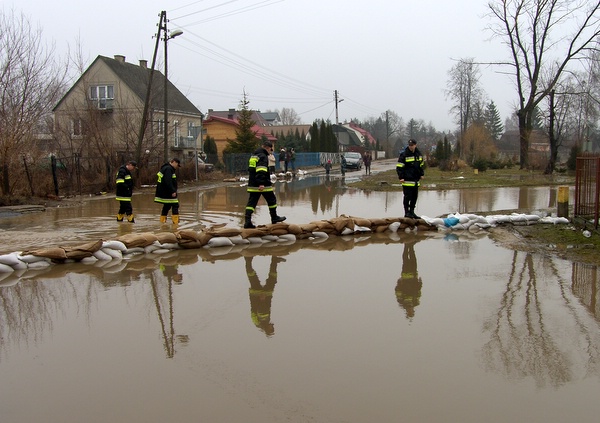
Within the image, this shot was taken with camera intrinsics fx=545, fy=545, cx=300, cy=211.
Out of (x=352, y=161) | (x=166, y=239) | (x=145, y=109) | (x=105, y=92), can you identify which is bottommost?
(x=166, y=239)

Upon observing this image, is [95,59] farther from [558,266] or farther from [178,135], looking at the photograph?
[558,266]

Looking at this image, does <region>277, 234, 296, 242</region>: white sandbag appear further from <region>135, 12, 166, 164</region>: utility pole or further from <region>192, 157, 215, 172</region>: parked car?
<region>192, 157, 215, 172</region>: parked car

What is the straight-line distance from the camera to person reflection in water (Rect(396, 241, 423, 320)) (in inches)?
223

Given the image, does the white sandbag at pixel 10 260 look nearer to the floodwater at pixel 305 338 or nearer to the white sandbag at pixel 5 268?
the white sandbag at pixel 5 268

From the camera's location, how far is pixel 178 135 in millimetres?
46938

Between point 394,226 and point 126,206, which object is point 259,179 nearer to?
point 394,226

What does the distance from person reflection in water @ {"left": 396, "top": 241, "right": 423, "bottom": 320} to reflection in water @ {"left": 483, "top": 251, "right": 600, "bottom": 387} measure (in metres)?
0.82

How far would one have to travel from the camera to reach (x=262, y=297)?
605 centimetres

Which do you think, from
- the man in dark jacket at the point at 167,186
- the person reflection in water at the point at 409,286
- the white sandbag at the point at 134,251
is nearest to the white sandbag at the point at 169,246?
the white sandbag at the point at 134,251

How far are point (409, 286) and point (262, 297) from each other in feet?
5.76

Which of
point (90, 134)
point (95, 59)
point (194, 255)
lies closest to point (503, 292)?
point (194, 255)

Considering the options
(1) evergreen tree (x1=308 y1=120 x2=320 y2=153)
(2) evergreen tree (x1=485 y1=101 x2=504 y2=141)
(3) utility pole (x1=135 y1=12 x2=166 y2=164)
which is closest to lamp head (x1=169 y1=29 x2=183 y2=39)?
(3) utility pole (x1=135 y1=12 x2=166 y2=164)

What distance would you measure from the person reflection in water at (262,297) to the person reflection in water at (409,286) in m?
1.38

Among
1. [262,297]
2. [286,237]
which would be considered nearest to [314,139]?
[286,237]
